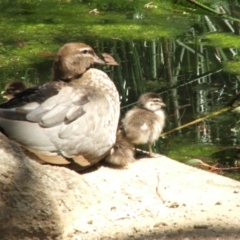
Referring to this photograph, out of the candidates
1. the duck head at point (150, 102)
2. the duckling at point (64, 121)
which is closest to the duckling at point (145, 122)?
the duck head at point (150, 102)

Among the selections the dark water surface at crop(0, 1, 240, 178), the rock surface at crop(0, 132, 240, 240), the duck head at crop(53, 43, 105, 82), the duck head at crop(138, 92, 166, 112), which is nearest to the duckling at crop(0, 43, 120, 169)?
the duck head at crop(53, 43, 105, 82)

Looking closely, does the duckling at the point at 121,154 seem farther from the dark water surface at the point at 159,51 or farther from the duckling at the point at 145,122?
the dark water surface at the point at 159,51

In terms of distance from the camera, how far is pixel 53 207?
11.7 feet

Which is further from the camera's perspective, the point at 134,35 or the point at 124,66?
the point at 134,35

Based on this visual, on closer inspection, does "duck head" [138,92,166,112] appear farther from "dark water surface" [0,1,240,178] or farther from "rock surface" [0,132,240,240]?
"rock surface" [0,132,240,240]

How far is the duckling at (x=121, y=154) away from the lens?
4699 mm

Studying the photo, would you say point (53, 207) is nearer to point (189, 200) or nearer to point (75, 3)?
point (189, 200)

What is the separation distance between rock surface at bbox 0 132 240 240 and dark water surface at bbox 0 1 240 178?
1.01 meters

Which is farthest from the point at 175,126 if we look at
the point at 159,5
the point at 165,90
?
the point at 159,5

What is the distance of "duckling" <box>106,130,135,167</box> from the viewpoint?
4.70 meters

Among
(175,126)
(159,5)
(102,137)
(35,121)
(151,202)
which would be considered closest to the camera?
(151,202)

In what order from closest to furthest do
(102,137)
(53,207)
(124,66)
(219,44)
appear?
1. (53,207)
2. (102,137)
3. (124,66)
4. (219,44)

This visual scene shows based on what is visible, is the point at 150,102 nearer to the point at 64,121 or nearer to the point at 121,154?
the point at 121,154

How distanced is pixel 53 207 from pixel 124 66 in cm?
346
